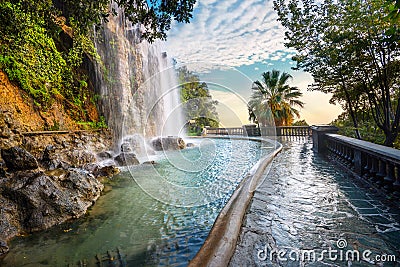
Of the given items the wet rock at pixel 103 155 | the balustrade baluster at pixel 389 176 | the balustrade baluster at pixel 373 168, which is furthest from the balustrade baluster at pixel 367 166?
the wet rock at pixel 103 155

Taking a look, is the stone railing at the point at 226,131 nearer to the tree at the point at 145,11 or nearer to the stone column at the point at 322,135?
the stone column at the point at 322,135

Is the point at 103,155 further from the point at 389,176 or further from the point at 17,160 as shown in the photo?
the point at 389,176

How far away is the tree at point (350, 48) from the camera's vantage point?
240 inches

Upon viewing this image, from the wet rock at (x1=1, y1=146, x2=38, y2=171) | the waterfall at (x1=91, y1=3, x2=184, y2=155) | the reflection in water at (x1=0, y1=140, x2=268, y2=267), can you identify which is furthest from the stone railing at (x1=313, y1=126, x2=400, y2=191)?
the waterfall at (x1=91, y1=3, x2=184, y2=155)

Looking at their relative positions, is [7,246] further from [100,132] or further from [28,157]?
[100,132]

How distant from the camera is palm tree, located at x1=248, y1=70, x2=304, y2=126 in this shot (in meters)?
21.0

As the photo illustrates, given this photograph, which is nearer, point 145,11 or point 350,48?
point 145,11

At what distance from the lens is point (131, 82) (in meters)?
15.3

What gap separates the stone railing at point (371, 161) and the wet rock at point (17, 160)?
300 inches

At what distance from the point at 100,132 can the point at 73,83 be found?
9.08 ft

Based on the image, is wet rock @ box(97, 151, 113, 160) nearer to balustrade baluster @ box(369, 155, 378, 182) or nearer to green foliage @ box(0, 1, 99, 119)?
green foliage @ box(0, 1, 99, 119)

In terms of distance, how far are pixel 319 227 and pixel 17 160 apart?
682cm

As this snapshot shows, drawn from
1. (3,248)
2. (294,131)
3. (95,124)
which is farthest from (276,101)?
(3,248)

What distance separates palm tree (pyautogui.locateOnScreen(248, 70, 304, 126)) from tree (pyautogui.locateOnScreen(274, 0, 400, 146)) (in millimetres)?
12002
